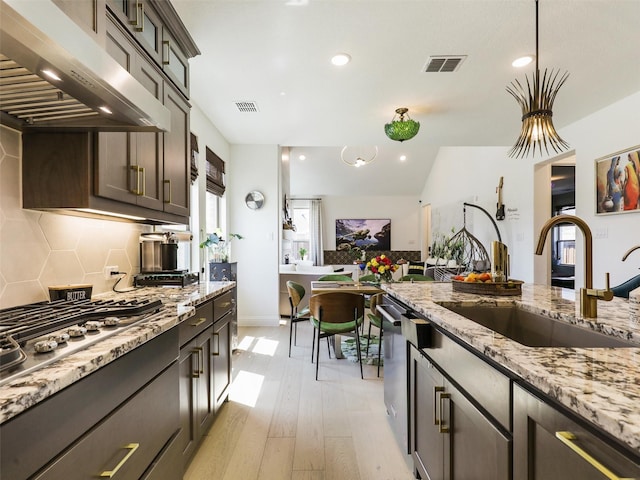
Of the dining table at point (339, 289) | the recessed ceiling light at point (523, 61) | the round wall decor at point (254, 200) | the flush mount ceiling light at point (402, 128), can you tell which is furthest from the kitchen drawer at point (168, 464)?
the round wall decor at point (254, 200)

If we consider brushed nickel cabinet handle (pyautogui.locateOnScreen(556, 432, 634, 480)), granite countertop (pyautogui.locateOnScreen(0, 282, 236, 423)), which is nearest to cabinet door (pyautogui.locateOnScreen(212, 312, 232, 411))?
granite countertop (pyautogui.locateOnScreen(0, 282, 236, 423))

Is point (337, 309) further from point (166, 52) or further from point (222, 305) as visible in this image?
point (166, 52)

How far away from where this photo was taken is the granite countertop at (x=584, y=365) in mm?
557

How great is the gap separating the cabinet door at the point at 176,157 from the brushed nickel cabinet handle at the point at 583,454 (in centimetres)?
206

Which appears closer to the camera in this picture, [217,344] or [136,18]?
[136,18]

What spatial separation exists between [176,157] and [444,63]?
6.89 ft

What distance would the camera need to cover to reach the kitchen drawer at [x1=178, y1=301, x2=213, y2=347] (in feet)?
5.51

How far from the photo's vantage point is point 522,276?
5332 mm

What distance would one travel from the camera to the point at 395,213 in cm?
1051

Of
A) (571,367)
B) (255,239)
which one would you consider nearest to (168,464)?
(571,367)

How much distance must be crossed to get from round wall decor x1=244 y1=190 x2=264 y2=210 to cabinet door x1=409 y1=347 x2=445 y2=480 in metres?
3.75

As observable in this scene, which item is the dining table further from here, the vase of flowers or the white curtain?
the white curtain

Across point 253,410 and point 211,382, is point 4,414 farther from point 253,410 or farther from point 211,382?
point 253,410

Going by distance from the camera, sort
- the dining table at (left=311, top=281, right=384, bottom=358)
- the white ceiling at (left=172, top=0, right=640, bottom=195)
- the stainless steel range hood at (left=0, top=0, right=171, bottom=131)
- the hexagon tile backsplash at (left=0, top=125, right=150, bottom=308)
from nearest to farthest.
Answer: the stainless steel range hood at (left=0, top=0, right=171, bottom=131)
the hexagon tile backsplash at (left=0, top=125, right=150, bottom=308)
the white ceiling at (left=172, top=0, right=640, bottom=195)
the dining table at (left=311, top=281, right=384, bottom=358)
